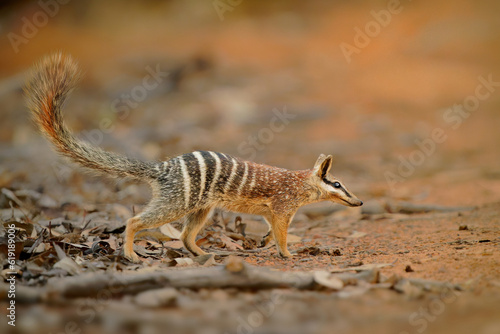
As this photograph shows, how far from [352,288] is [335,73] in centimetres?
2134

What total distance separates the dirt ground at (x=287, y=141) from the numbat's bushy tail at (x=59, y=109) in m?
0.68

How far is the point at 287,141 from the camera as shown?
1667 centimetres

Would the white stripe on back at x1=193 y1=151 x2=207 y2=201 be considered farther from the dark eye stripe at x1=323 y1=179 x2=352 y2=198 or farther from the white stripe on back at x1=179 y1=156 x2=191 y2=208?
the dark eye stripe at x1=323 y1=179 x2=352 y2=198

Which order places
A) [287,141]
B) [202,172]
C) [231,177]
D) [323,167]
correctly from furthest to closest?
1. [287,141]
2. [323,167]
3. [231,177]
4. [202,172]

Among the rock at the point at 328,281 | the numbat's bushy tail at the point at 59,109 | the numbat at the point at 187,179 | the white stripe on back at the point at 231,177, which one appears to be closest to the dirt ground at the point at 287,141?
the rock at the point at 328,281

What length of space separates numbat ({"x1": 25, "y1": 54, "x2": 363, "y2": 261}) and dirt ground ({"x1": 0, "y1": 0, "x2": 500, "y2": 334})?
0.49 meters

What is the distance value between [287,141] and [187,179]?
35.0ft

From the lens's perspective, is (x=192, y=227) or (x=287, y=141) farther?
(x=287, y=141)

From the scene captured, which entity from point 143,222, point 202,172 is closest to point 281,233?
point 202,172

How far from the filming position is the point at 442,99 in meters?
21.2

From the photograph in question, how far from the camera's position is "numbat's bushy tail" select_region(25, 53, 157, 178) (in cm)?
599

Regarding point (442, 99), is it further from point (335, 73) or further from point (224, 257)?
point (224, 257)

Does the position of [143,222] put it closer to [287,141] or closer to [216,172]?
[216,172]

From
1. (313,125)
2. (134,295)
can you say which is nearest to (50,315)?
(134,295)
